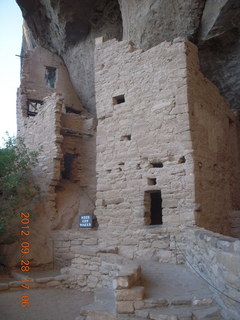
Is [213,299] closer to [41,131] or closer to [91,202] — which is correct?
[91,202]

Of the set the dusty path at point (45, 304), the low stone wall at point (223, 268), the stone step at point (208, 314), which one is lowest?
the dusty path at point (45, 304)

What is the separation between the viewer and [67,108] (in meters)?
15.5

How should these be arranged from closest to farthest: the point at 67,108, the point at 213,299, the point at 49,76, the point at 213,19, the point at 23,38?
the point at 213,299
the point at 213,19
the point at 67,108
the point at 49,76
the point at 23,38

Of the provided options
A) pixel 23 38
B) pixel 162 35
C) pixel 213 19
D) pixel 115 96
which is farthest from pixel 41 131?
pixel 23 38

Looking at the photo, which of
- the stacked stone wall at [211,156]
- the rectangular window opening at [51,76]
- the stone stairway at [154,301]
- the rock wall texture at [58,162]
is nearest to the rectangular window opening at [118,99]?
the stacked stone wall at [211,156]

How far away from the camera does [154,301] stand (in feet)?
13.0

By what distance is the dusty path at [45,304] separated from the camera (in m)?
5.57

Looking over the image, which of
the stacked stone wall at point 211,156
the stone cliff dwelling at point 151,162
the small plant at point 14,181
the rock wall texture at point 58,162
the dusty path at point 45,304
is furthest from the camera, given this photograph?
the rock wall texture at point 58,162

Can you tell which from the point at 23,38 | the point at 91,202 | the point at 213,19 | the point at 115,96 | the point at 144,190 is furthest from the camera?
the point at 23,38

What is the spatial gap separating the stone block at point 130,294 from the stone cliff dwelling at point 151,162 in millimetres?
17

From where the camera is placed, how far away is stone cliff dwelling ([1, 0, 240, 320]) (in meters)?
5.98

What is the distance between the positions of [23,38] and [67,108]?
693 centimetres

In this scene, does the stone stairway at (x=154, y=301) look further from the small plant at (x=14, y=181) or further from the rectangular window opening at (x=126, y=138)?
the small plant at (x=14, y=181)

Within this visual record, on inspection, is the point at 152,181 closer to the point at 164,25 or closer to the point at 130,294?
the point at 130,294
